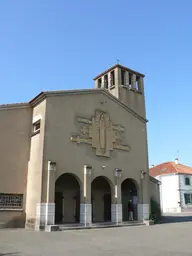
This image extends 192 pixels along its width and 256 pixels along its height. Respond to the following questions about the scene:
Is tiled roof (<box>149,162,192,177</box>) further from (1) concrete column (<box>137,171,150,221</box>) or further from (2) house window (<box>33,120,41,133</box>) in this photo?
(2) house window (<box>33,120,41,133</box>)

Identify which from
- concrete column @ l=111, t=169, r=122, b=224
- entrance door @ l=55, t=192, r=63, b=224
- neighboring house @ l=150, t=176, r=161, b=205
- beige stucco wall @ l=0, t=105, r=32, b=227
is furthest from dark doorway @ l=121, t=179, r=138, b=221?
beige stucco wall @ l=0, t=105, r=32, b=227

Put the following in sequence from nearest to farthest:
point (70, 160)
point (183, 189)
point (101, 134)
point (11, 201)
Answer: point (11, 201) < point (70, 160) < point (101, 134) < point (183, 189)

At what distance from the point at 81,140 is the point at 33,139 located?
3327 mm

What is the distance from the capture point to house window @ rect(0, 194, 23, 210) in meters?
17.9

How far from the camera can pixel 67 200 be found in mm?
20859

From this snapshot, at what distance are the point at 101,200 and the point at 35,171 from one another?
7044 millimetres

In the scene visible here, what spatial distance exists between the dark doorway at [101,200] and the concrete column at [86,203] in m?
3.13

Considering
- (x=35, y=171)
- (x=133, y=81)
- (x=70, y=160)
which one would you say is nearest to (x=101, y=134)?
(x=70, y=160)

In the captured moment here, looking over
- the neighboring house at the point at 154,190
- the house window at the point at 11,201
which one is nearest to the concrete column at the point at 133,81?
the neighboring house at the point at 154,190

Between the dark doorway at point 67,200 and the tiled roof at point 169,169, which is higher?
the tiled roof at point 169,169

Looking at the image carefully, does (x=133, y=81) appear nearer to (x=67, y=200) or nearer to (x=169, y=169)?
(x=67, y=200)

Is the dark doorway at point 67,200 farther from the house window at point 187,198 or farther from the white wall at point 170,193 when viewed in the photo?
the house window at point 187,198

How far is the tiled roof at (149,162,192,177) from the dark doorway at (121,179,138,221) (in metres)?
22.7

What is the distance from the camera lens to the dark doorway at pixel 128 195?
23531 mm
